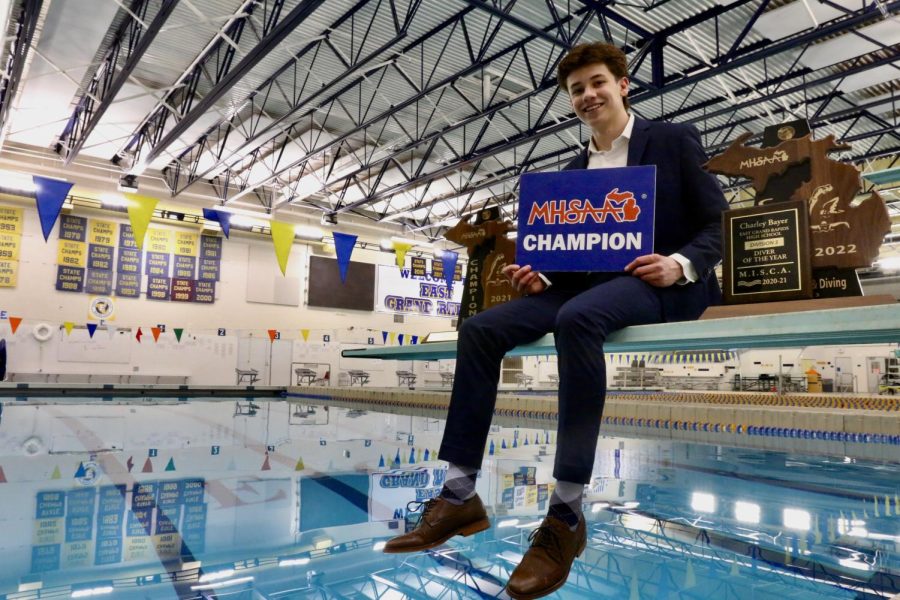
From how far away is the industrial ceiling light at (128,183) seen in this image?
14.3m

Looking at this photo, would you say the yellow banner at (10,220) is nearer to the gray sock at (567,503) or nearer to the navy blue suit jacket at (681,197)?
the navy blue suit jacket at (681,197)

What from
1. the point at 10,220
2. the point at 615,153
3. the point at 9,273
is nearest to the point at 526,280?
the point at 615,153

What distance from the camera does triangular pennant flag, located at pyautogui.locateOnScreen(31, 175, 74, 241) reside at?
10.4m

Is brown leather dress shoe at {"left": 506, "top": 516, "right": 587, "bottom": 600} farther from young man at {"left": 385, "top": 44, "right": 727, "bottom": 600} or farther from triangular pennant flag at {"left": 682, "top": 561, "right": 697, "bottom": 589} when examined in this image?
triangular pennant flag at {"left": 682, "top": 561, "right": 697, "bottom": 589}

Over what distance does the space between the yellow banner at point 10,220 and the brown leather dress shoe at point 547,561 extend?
1616 centimetres

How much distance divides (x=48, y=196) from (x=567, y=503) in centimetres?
1175

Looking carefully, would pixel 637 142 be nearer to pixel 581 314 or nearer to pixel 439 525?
pixel 581 314

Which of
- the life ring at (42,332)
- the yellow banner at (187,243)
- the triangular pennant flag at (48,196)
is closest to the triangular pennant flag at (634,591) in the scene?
the triangular pennant flag at (48,196)

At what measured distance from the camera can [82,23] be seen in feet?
27.3

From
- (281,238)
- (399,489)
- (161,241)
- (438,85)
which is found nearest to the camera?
(399,489)

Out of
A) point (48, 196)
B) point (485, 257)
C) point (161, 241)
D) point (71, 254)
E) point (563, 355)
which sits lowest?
point (563, 355)

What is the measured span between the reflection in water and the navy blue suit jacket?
814mm

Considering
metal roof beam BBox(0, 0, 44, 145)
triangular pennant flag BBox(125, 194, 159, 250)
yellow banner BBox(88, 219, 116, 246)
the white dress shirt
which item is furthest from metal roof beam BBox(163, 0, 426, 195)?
the white dress shirt

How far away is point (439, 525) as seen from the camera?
1387 millimetres
